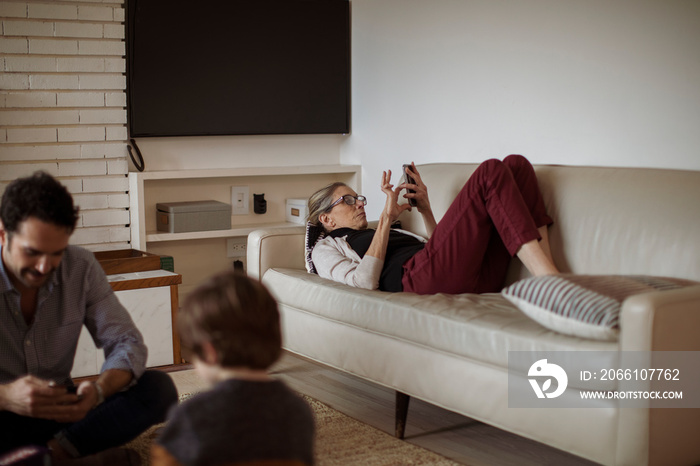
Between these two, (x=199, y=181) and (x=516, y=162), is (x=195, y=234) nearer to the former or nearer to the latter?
(x=199, y=181)

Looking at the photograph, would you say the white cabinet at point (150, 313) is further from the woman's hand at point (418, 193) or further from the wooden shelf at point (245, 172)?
the woman's hand at point (418, 193)

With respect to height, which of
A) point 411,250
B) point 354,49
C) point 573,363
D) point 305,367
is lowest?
point 305,367

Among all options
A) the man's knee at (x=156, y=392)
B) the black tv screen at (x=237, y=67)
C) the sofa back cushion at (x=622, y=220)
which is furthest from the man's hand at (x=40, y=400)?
the black tv screen at (x=237, y=67)

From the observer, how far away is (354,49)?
450cm

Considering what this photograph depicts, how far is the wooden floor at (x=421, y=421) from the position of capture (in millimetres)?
2322

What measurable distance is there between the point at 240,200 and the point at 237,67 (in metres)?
0.76

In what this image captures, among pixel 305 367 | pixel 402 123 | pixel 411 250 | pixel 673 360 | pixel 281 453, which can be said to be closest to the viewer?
pixel 281 453

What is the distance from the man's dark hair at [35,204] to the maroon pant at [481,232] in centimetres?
Result: 138

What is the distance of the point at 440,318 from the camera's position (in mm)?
2320

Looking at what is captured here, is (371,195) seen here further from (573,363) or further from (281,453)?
(281,453)

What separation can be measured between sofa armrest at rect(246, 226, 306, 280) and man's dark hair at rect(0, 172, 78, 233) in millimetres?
1507

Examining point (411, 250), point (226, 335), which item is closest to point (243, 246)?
point (411, 250)

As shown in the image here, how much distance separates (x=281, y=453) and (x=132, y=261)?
2.46 meters

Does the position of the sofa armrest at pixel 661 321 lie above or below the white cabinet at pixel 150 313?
above
